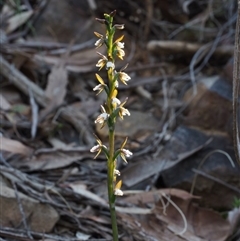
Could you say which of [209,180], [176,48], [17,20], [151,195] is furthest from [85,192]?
[17,20]

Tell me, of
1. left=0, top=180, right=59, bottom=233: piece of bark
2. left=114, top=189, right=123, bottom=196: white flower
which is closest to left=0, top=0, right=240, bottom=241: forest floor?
left=0, top=180, right=59, bottom=233: piece of bark

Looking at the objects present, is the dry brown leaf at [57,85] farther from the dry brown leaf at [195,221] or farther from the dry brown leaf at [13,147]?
the dry brown leaf at [195,221]

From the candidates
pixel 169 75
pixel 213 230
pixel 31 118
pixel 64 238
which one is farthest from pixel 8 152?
pixel 169 75

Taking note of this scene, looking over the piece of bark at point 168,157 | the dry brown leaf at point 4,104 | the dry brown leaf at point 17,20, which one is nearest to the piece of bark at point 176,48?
the dry brown leaf at point 17,20

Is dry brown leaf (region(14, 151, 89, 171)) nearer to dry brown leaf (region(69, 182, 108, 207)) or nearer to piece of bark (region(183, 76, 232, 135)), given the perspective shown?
dry brown leaf (region(69, 182, 108, 207))

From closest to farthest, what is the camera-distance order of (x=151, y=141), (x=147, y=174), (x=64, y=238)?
(x=64, y=238) → (x=147, y=174) → (x=151, y=141)

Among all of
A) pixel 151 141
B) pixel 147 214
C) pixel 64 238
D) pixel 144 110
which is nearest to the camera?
pixel 64 238

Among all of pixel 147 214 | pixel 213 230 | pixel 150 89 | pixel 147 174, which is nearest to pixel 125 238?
pixel 147 214

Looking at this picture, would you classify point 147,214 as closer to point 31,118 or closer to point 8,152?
point 8,152

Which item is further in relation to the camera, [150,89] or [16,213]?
[150,89]
